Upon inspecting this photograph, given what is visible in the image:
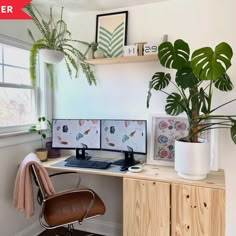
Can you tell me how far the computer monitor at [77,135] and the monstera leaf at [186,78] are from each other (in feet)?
3.24

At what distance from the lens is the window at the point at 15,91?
7.37ft

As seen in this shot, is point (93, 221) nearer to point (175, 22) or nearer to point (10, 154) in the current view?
point (10, 154)

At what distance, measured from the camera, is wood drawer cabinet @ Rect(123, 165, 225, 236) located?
1.68m

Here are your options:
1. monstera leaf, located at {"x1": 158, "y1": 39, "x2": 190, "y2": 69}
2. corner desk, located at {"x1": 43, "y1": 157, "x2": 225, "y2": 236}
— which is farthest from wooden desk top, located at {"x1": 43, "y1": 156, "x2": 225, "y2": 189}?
monstera leaf, located at {"x1": 158, "y1": 39, "x2": 190, "y2": 69}

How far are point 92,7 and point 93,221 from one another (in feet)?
7.41

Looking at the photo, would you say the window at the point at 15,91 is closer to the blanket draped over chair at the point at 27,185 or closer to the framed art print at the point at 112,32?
the blanket draped over chair at the point at 27,185

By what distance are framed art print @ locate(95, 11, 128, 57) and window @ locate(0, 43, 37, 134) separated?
778 mm

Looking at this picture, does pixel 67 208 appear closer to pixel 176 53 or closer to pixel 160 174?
pixel 160 174

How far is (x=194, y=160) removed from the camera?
176 cm

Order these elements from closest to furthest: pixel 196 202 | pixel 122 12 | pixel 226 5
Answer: pixel 196 202 → pixel 226 5 → pixel 122 12

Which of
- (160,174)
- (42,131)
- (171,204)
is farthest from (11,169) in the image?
(171,204)

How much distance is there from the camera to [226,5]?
2.07 metres

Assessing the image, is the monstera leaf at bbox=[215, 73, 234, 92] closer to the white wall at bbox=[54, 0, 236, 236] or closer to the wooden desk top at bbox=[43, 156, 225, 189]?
the white wall at bbox=[54, 0, 236, 236]

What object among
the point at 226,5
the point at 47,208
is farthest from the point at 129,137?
the point at 226,5
